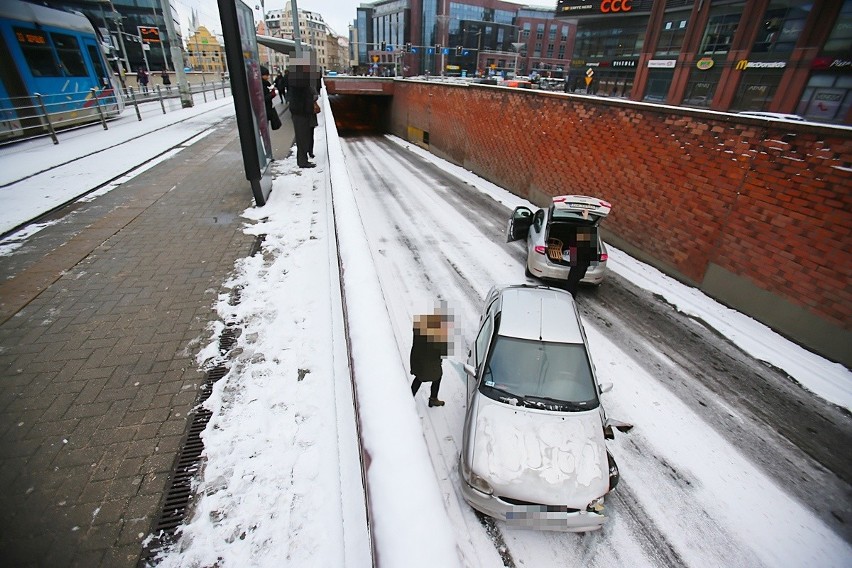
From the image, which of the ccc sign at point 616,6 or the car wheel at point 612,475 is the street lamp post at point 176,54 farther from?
the ccc sign at point 616,6

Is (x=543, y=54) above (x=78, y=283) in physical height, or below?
above

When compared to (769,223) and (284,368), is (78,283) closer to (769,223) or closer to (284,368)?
(284,368)

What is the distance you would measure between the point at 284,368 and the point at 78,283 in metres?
3.88

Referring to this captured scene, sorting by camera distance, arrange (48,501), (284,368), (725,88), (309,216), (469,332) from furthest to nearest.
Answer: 1. (725,88)
2. (309,216)
3. (469,332)
4. (284,368)
5. (48,501)

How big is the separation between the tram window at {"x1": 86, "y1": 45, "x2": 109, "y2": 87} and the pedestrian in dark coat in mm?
23114

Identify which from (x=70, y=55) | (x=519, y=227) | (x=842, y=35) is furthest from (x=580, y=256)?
(x=842, y=35)

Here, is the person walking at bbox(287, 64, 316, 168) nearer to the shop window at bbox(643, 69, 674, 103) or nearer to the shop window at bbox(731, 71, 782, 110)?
the shop window at bbox(731, 71, 782, 110)

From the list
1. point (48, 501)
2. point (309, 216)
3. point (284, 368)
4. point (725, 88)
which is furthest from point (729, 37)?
A: point (48, 501)

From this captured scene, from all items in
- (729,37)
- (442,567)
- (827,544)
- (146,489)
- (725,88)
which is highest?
(729,37)

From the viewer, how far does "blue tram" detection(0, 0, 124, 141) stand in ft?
41.4

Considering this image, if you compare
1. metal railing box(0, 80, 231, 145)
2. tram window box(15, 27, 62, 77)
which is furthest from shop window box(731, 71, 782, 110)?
tram window box(15, 27, 62, 77)

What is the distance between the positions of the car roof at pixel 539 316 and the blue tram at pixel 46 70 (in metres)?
16.8

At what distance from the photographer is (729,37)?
2742 cm

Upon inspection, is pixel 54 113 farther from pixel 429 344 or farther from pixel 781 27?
pixel 781 27
